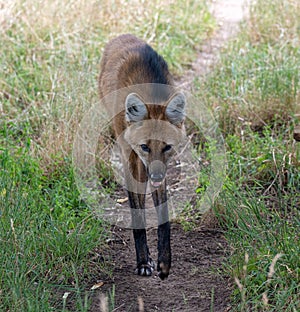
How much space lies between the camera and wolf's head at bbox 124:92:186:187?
3828 millimetres

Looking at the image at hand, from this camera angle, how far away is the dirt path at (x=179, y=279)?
11.9 ft

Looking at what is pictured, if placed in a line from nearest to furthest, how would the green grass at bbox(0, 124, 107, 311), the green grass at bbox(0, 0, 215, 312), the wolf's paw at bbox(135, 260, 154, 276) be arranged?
the green grass at bbox(0, 124, 107, 311) → the green grass at bbox(0, 0, 215, 312) → the wolf's paw at bbox(135, 260, 154, 276)

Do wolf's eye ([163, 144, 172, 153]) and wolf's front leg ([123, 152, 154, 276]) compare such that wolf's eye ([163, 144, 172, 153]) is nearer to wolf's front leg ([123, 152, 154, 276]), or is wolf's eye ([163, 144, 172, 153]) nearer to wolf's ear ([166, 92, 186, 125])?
wolf's ear ([166, 92, 186, 125])

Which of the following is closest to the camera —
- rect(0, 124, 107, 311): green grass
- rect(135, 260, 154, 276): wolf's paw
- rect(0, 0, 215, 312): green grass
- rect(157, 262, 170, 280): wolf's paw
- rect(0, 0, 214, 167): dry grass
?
rect(0, 124, 107, 311): green grass

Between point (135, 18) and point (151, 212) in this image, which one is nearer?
point (151, 212)

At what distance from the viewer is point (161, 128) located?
3.92 m

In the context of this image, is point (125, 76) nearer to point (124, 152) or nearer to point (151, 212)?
point (124, 152)

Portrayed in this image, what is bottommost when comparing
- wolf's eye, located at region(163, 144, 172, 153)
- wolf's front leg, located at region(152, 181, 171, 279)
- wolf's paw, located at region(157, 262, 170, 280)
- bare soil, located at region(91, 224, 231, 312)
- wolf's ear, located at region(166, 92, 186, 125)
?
bare soil, located at region(91, 224, 231, 312)

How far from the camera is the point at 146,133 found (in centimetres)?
390

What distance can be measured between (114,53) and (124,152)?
133 centimetres

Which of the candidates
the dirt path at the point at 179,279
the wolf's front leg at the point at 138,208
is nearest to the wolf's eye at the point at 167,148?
the wolf's front leg at the point at 138,208

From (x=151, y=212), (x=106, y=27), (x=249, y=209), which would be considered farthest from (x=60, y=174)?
(x=106, y=27)

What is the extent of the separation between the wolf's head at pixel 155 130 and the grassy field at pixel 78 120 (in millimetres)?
594

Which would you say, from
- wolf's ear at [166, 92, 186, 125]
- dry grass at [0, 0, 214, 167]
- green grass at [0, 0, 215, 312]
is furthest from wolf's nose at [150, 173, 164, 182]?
dry grass at [0, 0, 214, 167]
